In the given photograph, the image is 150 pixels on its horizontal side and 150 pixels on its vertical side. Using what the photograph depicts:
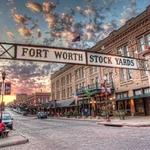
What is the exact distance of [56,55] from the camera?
9883 millimetres

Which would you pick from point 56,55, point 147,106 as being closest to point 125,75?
point 147,106

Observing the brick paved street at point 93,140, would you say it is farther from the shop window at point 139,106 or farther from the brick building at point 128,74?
the shop window at point 139,106

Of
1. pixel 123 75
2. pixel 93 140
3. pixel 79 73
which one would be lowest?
pixel 93 140

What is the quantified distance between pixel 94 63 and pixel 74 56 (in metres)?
0.99

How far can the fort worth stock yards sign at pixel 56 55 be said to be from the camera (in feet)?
30.1

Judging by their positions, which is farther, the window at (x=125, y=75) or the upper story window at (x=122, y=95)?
the upper story window at (x=122, y=95)

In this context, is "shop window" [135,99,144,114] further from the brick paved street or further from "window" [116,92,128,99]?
the brick paved street

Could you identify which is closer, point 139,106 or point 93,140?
point 93,140

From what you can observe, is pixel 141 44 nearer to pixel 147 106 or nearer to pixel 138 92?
pixel 138 92

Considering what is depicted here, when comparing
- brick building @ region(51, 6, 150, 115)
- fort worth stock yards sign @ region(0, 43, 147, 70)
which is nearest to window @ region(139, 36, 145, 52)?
brick building @ region(51, 6, 150, 115)

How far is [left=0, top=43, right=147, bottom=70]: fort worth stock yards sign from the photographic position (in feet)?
30.1

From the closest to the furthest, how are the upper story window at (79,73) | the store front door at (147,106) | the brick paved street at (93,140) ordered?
the brick paved street at (93,140) < the store front door at (147,106) < the upper story window at (79,73)

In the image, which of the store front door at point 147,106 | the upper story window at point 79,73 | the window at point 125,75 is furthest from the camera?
Answer: the upper story window at point 79,73

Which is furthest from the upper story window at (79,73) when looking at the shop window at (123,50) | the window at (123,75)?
the shop window at (123,50)
